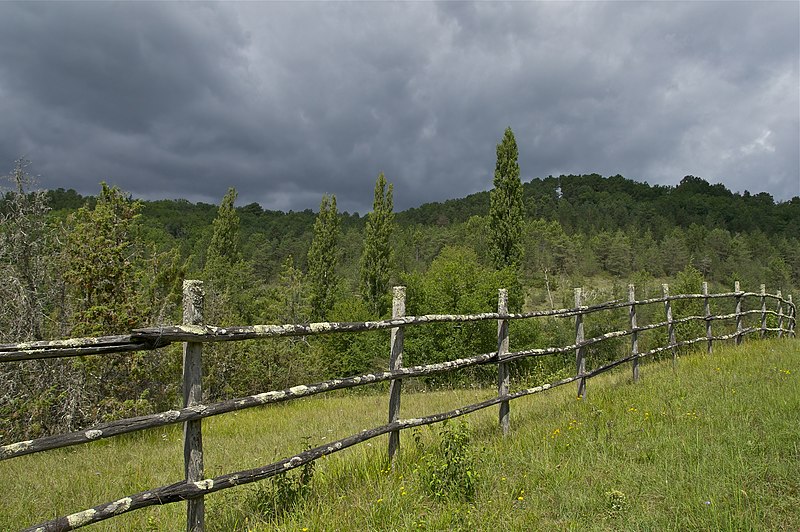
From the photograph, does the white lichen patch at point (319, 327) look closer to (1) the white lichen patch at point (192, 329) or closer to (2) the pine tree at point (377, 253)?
(1) the white lichen patch at point (192, 329)

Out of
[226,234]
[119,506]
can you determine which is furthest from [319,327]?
[226,234]

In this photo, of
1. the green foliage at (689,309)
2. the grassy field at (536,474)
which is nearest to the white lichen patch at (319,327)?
the grassy field at (536,474)

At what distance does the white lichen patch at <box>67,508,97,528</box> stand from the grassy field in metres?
0.65

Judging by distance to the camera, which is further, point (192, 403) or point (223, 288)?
point (223, 288)

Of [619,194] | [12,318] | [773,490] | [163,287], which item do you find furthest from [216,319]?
[619,194]

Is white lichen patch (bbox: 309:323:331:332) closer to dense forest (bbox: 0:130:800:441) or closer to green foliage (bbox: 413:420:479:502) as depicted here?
green foliage (bbox: 413:420:479:502)

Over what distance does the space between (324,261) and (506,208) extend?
13525 mm

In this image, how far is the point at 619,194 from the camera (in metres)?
133

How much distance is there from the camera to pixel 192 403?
319 cm

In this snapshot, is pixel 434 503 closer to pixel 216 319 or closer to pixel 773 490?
pixel 773 490

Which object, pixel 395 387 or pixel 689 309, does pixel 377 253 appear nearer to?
pixel 395 387

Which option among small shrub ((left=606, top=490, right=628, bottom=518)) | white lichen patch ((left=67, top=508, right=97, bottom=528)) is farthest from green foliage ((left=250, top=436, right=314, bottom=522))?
small shrub ((left=606, top=490, right=628, bottom=518))

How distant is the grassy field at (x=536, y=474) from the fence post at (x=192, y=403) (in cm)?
27

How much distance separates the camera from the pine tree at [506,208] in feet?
110
